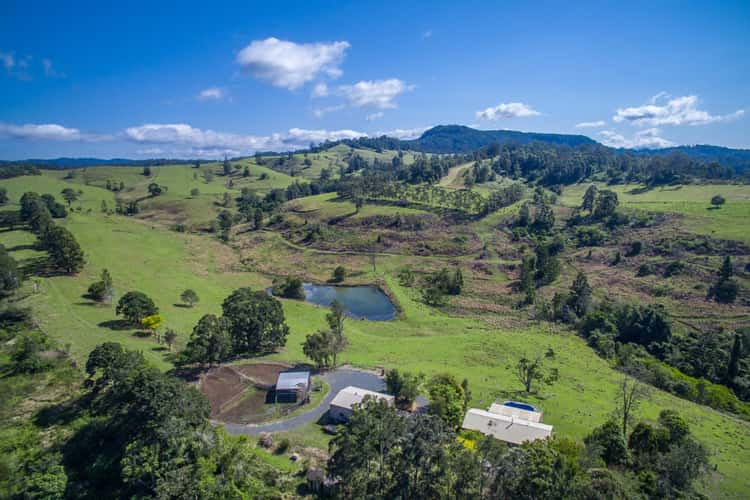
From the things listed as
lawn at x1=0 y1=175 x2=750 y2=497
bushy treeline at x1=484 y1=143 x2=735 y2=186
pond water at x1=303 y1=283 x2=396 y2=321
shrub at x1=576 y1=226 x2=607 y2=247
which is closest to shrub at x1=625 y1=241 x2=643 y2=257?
shrub at x1=576 y1=226 x2=607 y2=247

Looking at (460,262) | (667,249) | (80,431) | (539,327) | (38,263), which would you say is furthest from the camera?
(460,262)

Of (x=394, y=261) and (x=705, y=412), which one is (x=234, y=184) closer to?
(x=394, y=261)

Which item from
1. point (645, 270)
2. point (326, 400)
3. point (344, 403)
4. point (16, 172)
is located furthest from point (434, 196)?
point (16, 172)

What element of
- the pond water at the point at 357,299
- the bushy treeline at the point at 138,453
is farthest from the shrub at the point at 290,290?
the bushy treeline at the point at 138,453

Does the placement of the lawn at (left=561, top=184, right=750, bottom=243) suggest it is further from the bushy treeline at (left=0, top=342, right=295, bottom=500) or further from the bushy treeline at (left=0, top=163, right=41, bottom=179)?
the bushy treeline at (left=0, top=163, right=41, bottom=179)

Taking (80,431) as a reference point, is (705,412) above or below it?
below

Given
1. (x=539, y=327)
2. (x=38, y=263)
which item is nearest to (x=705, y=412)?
(x=539, y=327)

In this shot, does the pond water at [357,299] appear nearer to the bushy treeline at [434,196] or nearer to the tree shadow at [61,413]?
the tree shadow at [61,413]
